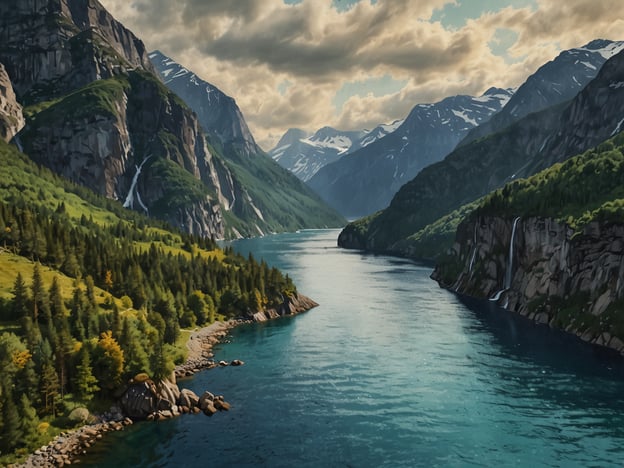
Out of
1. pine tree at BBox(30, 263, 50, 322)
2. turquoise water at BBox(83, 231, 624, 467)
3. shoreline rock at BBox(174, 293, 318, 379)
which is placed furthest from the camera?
shoreline rock at BBox(174, 293, 318, 379)

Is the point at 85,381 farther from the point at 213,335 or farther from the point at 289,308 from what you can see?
the point at 289,308

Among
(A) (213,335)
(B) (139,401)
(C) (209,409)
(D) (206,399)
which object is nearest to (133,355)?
(B) (139,401)

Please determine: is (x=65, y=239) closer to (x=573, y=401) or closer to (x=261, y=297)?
(x=261, y=297)

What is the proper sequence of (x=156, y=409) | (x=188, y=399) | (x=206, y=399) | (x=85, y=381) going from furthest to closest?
(x=188, y=399)
(x=206, y=399)
(x=156, y=409)
(x=85, y=381)

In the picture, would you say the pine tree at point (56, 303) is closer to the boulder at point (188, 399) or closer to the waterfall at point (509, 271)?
the boulder at point (188, 399)

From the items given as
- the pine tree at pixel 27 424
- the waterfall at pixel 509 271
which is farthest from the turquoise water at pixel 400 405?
the waterfall at pixel 509 271

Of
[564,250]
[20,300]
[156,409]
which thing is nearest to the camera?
[156,409]

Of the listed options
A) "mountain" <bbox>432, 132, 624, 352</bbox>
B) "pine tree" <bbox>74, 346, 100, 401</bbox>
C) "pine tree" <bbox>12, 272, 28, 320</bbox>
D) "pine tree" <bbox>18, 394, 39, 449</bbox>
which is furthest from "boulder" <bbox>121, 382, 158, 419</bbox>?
"mountain" <bbox>432, 132, 624, 352</bbox>

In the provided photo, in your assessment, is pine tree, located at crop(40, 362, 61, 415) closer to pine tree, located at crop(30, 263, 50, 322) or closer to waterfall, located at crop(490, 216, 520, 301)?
pine tree, located at crop(30, 263, 50, 322)
